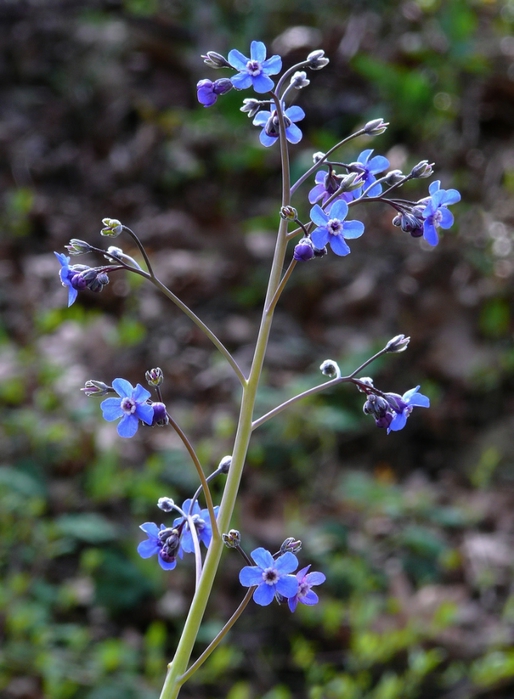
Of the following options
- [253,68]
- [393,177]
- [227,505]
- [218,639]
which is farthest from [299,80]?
[218,639]

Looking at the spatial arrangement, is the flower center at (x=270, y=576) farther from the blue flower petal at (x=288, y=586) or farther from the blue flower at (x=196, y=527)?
the blue flower at (x=196, y=527)

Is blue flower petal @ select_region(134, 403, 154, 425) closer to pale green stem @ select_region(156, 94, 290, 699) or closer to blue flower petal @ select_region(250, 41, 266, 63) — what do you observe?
pale green stem @ select_region(156, 94, 290, 699)

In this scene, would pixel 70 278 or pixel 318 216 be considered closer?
pixel 318 216

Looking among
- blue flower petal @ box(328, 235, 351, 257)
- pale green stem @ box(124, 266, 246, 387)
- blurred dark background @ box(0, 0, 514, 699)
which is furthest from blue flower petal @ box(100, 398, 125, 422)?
blurred dark background @ box(0, 0, 514, 699)

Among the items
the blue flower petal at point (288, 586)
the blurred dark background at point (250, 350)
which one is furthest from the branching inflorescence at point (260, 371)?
the blurred dark background at point (250, 350)

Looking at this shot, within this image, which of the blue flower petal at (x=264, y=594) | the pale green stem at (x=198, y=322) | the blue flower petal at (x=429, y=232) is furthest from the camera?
the blue flower petal at (x=429, y=232)

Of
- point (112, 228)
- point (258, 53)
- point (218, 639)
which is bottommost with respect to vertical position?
point (218, 639)

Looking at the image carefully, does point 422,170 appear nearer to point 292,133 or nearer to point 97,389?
point 292,133
